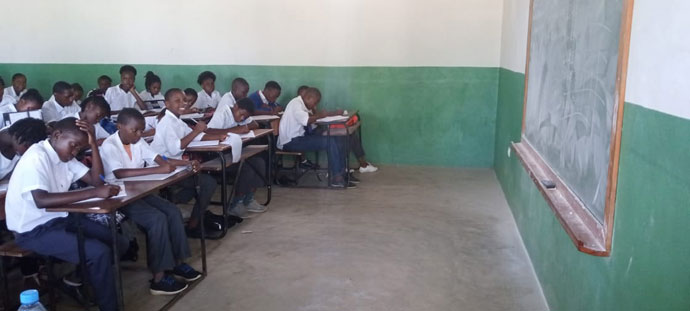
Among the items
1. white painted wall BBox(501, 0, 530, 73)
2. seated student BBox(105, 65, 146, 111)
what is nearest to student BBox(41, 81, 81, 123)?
seated student BBox(105, 65, 146, 111)

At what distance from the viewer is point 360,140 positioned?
21.1 feet

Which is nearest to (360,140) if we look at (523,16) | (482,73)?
(482,73)

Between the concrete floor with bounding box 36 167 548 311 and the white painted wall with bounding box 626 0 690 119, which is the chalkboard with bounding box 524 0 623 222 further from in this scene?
the concrete floor with bounding box 36 167 548 311

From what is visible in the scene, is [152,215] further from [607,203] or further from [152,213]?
[607,203]

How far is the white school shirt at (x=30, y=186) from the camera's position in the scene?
2.31 metres

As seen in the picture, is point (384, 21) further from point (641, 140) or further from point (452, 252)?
point (641, 140)

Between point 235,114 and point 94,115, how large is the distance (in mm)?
1314

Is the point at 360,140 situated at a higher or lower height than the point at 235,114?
lower

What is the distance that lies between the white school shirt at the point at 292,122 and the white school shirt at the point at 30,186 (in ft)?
10.1

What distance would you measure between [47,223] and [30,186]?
9.2 inches

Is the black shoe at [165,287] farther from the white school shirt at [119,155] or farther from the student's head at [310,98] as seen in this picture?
the student's head at [310,98]

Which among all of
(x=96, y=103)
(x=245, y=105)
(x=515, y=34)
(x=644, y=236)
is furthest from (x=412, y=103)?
(x=644, y=236)

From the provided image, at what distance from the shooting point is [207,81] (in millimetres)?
6301

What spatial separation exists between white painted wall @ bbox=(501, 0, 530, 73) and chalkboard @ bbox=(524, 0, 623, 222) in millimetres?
830
